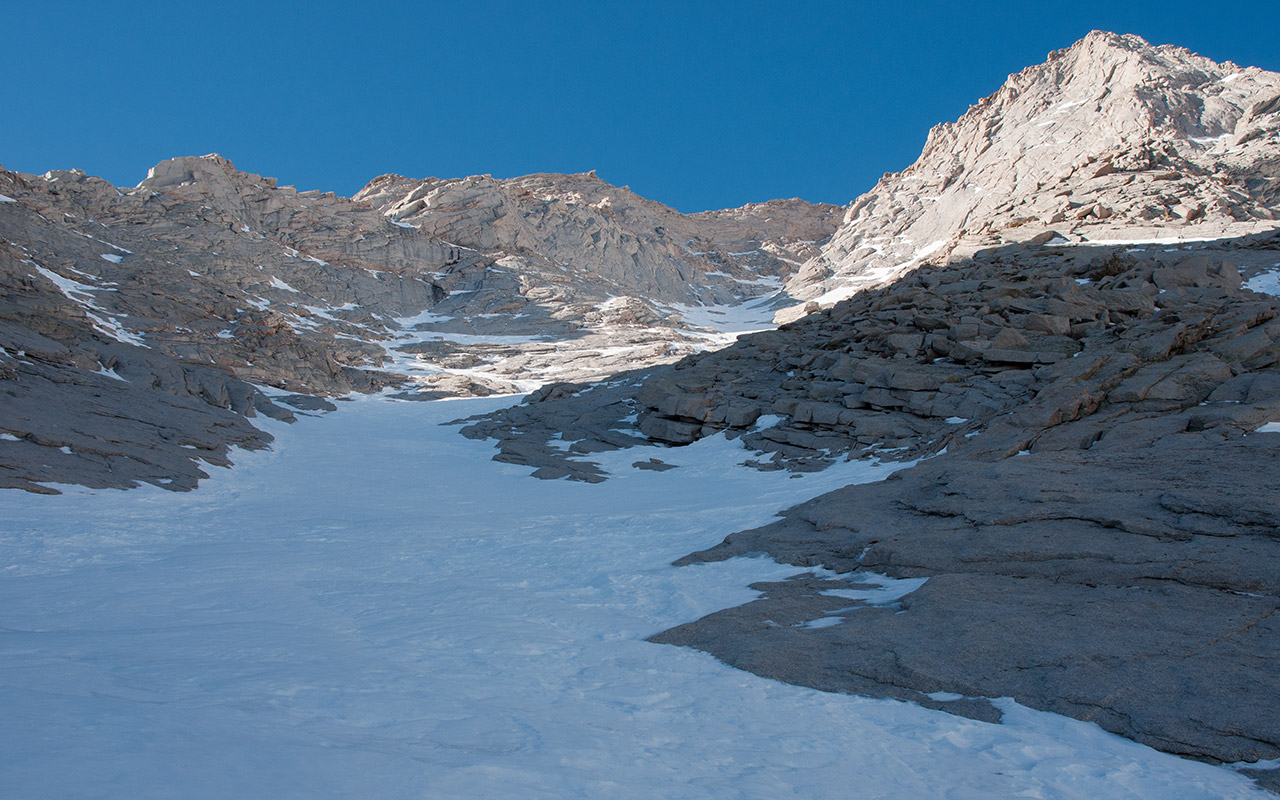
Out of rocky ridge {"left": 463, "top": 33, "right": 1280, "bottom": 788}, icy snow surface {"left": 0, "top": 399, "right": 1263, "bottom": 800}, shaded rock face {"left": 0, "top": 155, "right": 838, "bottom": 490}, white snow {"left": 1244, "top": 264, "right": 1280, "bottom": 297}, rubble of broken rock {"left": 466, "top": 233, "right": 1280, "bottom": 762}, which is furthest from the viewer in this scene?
white snow {"left": 1244, "top": 264, "right": 1280, "bottom": 297}

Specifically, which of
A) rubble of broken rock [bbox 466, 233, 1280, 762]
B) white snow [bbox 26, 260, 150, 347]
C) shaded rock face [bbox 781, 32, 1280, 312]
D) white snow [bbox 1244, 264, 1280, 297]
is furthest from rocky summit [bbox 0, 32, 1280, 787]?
shaded rock face [bbox 781, 32, 1280, 312]

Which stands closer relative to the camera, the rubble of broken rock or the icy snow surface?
the icy snow surface

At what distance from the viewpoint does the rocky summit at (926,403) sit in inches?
237

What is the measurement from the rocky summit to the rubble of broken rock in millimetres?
43

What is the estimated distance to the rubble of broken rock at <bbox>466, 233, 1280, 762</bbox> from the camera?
5449mm

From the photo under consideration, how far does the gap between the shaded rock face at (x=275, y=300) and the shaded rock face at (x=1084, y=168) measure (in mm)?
23897

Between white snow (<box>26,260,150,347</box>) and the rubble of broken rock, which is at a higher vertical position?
white snow (<box>26,260,150,347</box>)

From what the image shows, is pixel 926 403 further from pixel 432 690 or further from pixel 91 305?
pixel 91 305

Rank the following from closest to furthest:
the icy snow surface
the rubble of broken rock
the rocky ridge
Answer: the icy snow surface → the rubble of broken rock → the rocky ridge

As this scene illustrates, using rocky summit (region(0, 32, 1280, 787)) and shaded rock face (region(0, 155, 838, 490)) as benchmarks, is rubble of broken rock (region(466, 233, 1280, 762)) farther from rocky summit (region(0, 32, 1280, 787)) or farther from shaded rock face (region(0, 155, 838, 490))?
shaded rock face (region(0, 155, 838, 490))

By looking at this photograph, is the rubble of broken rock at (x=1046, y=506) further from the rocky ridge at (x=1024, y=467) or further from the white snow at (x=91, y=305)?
the white snow at (x=91, y=305)

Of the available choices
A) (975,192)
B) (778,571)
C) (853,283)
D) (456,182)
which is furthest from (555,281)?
(778,571)

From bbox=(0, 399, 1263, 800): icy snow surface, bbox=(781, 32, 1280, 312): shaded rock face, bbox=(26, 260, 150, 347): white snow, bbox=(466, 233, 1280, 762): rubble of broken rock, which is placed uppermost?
bbox=(781, 32, 1280, 312): shaded rock face

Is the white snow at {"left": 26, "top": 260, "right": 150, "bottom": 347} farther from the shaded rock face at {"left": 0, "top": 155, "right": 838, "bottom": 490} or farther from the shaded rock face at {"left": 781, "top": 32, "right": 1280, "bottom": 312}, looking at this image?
the shaded rock face at {"left": 781, "top": 32, "right": 1280, "bottom": 312}
